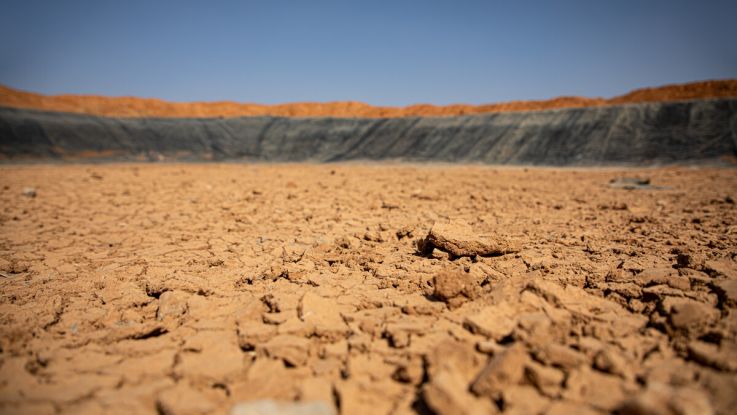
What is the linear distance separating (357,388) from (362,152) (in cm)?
2397

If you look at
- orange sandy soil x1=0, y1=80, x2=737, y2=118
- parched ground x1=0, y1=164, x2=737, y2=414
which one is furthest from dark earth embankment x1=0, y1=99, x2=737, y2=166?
parched ground x1=0, y1=164, x2=737, y2=414

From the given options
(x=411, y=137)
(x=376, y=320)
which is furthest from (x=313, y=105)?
(x=376, y=320)

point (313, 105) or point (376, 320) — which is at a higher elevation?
point (313, 105)

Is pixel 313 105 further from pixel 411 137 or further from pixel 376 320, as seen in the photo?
pixel 376 320

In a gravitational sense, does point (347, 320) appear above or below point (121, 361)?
above

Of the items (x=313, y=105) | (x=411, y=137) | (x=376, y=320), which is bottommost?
(x=376, y=320)

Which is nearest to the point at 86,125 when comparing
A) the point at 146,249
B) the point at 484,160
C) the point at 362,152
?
the point at 362,152

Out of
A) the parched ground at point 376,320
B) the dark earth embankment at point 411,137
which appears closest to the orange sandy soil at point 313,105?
the dark earth embankment at point 411,137

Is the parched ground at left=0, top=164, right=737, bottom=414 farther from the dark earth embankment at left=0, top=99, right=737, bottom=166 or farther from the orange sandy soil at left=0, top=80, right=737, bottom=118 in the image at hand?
the orange sandy soil at left=0, top=80, right=737, bottom=118

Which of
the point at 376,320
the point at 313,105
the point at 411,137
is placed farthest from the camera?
the point at 313,105

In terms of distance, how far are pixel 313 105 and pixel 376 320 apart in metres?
35.7

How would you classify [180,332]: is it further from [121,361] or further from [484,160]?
[484,160]

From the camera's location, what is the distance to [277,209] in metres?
5.09

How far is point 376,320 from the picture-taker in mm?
1914
